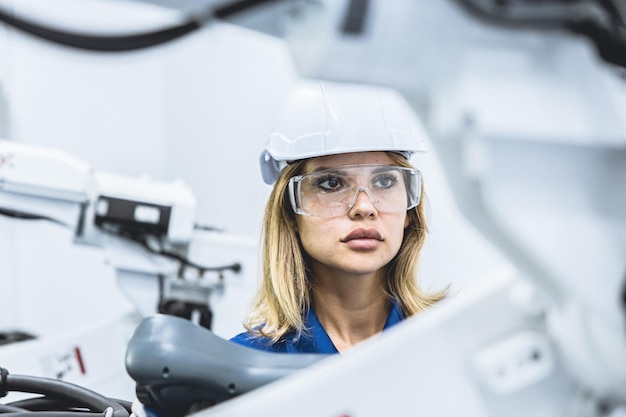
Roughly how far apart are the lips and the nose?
0.11 ft

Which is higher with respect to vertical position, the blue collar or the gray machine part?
the gray machine part

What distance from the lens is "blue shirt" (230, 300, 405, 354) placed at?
4.72 ft

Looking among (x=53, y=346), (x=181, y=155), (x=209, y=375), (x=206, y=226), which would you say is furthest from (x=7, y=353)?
(x=181, y=155)

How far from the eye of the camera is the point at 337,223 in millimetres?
1376

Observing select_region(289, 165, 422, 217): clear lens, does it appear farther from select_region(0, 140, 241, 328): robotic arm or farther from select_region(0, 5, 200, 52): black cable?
select_region(0, 140, 241, 328): robotic arm

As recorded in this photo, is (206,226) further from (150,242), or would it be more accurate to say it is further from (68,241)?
(68,241)

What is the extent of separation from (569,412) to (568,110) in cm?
25

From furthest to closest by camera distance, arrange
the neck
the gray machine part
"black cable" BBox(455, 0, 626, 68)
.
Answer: the neck
the gray machine part
"black cable" BBox(455, 0, 626, 68)

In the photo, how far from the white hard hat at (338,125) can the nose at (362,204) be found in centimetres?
11

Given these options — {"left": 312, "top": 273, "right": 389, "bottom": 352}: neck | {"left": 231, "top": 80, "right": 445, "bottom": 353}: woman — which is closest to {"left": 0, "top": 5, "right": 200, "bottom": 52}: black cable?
{"left": 231, "top": 80, "right": 445, "bottom": 353}: woman

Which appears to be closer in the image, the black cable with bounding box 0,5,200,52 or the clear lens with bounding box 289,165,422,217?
the black cable with bounding box 0,5,200,52

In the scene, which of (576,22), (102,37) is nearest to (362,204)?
(102,37)

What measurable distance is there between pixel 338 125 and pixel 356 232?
0.77ft

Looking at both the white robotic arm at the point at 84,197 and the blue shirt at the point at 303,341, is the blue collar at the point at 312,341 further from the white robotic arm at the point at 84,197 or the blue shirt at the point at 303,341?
the white robotic arm at the point at 84,197
